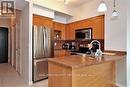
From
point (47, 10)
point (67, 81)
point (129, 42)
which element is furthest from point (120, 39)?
point (47, 10)

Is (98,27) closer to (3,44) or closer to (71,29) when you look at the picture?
(71,29)

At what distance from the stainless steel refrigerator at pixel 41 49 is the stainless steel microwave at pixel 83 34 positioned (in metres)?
1.30

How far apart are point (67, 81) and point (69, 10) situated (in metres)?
3.96

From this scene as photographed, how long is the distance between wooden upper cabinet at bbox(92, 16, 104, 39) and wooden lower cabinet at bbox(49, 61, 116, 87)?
5.04 ft

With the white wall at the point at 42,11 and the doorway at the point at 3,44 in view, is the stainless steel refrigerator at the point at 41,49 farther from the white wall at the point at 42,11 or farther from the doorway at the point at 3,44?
the doorway at the point at 3,44

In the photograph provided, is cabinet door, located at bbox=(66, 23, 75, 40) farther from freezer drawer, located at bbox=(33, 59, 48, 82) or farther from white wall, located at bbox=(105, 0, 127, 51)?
freezer drawer, located at bbox=(33, 59, 48, 82)

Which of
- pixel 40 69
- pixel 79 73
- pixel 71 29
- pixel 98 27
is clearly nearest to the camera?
pixel 79 73

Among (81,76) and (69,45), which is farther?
(69,45)

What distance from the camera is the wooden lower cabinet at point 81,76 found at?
200 cm

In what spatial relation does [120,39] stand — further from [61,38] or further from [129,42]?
[61,38]

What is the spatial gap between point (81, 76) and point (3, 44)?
6.49m

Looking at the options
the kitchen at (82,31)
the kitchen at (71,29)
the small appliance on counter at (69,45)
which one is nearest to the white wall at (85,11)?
the kitchen at (82,31)

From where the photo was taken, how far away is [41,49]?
4.11 metres

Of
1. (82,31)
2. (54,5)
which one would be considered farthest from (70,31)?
(54,5)
